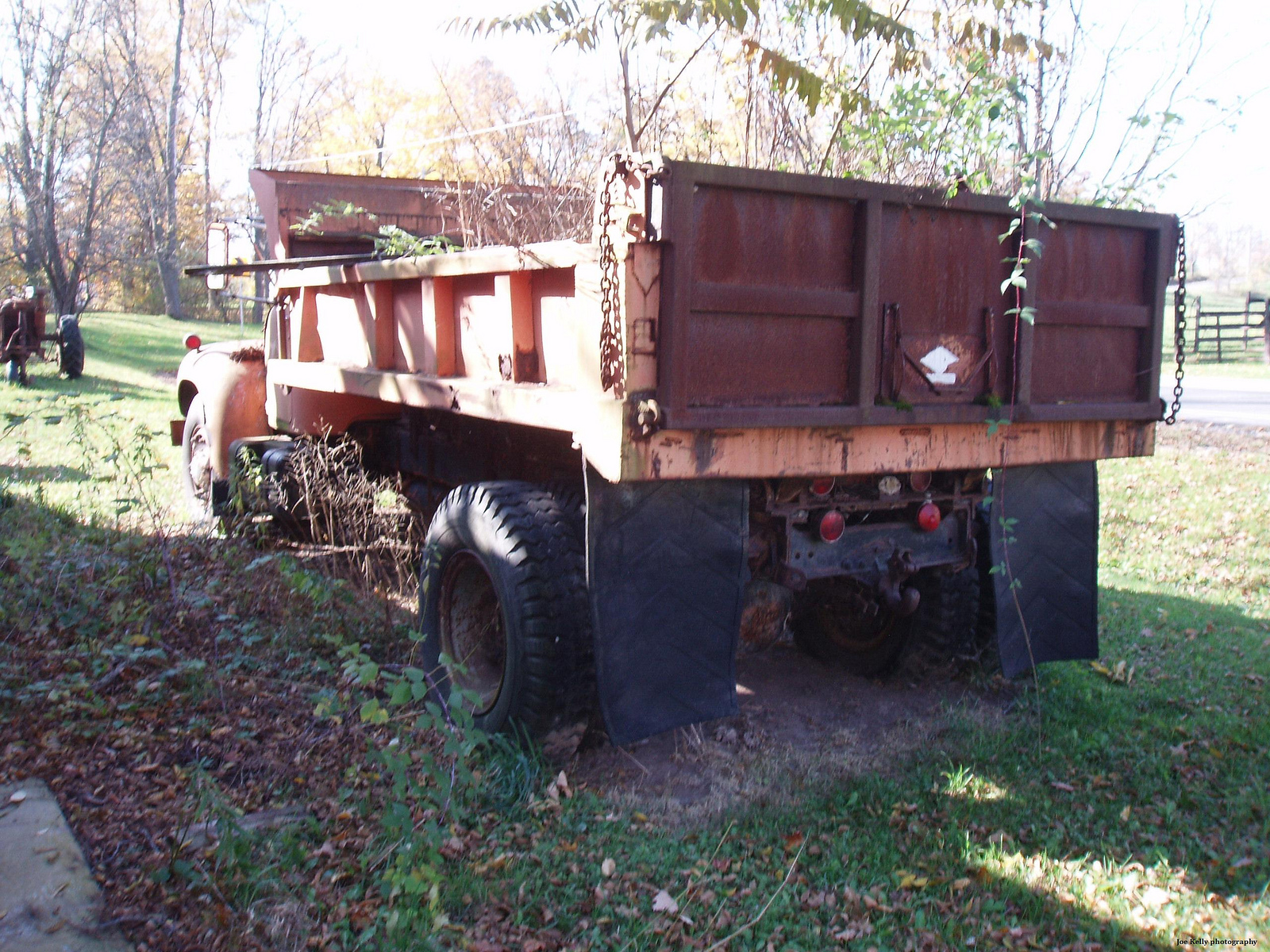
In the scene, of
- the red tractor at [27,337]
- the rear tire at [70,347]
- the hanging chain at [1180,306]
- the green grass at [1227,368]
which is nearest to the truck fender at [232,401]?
the hanging chain at [1180,306]

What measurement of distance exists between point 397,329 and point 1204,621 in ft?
14.9

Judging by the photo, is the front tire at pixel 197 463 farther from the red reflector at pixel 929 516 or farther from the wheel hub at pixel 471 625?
the red reflector at pixel 929 516

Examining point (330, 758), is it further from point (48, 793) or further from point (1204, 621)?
point (1204, 621)

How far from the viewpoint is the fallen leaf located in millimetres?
3105

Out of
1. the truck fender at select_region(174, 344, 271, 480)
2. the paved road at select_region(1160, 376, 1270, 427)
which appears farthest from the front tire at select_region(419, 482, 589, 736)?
the paved road at select_region(1160, 376, 1270, 427)

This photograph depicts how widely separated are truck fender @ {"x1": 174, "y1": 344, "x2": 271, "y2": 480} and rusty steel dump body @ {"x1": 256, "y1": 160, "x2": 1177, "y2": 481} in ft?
8.54

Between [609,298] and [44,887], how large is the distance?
225 cm

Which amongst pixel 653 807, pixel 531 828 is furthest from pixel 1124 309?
pixel 531 828

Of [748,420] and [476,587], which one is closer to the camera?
[748,420]

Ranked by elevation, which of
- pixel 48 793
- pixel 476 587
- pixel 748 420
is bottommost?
pixel 48 793

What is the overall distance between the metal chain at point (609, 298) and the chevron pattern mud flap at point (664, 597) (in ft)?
1.32

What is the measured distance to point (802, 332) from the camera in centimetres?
361

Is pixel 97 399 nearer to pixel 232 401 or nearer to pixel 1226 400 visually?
pixel 232 401

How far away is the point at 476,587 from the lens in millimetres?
4422
